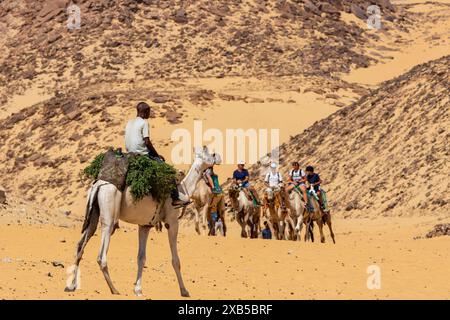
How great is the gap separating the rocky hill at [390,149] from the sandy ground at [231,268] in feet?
40.4

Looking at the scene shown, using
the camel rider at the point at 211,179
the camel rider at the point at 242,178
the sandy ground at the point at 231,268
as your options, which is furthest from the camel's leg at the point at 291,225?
the sandy ground at the point at 231,268

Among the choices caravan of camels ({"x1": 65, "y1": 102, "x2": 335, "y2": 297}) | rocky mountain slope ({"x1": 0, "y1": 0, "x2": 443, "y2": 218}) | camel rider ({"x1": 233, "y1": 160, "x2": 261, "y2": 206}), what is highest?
rocky mountain slope ({"x1": 0, "y1": 0, "x2": 443, "y2": 218})

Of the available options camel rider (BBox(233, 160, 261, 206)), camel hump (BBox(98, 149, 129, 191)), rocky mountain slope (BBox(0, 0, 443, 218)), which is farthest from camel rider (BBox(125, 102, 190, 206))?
rocky mountain slope (BBox(0, 0, 443, 218))

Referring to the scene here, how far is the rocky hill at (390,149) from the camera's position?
136ft

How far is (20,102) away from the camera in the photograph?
81438mm

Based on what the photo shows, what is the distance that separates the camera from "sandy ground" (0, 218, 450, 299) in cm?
1798

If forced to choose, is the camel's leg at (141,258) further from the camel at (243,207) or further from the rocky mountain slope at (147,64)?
the rocky mountain slope at (147,64)

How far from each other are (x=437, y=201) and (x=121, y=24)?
55476 mm

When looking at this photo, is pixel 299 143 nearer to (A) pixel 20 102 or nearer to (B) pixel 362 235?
(B) pixel 362 235

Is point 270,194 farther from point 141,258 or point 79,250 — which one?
point 79,250

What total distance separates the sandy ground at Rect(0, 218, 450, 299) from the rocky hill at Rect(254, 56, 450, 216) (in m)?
12.3

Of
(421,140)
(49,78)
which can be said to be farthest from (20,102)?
(421,140)

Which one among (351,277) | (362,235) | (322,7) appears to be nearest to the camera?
(351,277)

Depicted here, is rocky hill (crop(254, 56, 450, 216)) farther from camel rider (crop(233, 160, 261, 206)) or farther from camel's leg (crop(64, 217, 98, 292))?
camel's leg (crop(64, 217, 98, 292))
